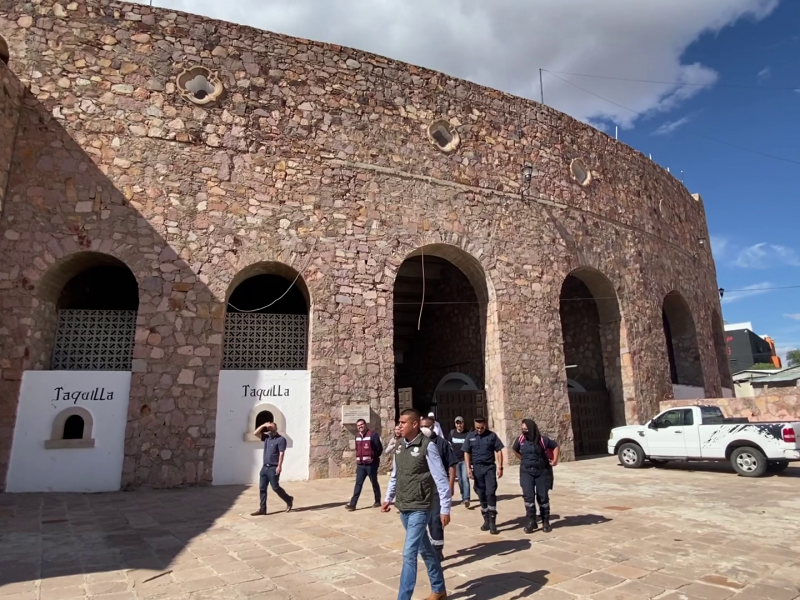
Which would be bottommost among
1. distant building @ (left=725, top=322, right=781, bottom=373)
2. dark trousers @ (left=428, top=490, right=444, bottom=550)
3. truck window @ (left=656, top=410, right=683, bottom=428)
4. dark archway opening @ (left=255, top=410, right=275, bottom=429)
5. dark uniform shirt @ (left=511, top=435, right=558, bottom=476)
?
dark trousers @ (left=428, top=490, right=444, bottom=550)

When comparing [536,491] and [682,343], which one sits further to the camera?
[682,343]

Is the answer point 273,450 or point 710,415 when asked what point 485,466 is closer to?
point 273,450

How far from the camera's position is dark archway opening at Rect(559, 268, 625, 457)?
43.9ft

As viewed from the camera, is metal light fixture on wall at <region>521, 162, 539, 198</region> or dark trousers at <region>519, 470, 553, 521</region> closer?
dark trousers at <region>519, 470, 553, 521</region>

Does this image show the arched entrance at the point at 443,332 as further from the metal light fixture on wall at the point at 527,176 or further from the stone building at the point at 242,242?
the metal light fixture on wall at the point at 527,176

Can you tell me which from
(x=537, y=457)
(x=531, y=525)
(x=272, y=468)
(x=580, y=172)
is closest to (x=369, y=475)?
(x=272, y=468)

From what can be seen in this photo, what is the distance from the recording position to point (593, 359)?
15.2 m

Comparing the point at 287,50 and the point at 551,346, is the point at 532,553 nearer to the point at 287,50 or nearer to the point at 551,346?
the point at 551,346

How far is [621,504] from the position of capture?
6957mm

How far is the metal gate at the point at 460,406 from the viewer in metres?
11.7

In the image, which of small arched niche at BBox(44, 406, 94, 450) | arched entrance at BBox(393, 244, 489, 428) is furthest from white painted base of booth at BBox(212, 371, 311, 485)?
arched entrance at BBox(393, 244, 489, 428)

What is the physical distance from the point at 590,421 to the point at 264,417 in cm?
866

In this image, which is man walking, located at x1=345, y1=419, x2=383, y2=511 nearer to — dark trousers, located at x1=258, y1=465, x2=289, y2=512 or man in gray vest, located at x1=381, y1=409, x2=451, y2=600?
dark trousers, located at x1=258, y1=465, x2=289, y2=512

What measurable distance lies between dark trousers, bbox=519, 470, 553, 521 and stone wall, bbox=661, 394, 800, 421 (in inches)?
346
